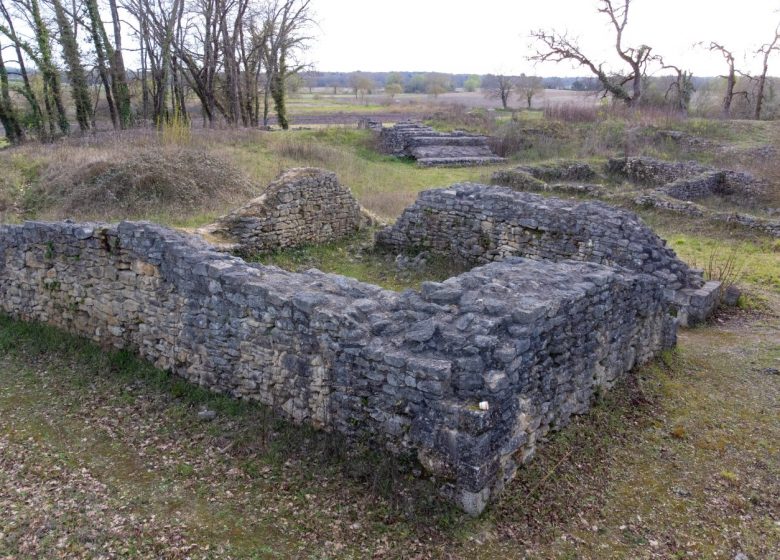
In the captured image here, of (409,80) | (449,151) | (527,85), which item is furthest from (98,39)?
(409,80)

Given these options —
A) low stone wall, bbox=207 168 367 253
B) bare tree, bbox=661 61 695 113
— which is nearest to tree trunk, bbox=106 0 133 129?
low stone wall, bbox=207 168 367 253

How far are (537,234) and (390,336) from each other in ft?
21.4

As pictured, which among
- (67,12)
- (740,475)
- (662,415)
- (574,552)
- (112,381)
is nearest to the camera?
(574,552)

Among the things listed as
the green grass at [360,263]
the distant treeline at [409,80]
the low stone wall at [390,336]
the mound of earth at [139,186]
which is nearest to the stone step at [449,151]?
the mound of earth at [139,186]

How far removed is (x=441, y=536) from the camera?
4773mm

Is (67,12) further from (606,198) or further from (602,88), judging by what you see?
(602,88)

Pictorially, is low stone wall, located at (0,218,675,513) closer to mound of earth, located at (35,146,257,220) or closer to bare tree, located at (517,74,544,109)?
mound of earth, located at (35,146,257,220)

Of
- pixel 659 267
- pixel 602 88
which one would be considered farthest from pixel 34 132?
pixel 602 88

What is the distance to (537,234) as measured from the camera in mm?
11305

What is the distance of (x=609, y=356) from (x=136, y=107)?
36164 mm

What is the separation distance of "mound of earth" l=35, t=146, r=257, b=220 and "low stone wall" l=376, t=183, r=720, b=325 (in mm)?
5835

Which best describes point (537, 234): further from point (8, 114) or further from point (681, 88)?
point (681, 88)

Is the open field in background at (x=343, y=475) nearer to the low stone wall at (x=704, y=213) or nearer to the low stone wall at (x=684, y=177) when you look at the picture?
the low stone wall at (x=704, y=213)

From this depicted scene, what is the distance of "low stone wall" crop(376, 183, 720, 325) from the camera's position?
1005 cm
